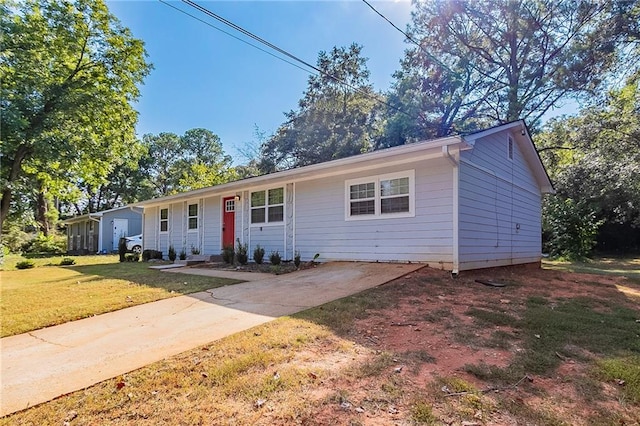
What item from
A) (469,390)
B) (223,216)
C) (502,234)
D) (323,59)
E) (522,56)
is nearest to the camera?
(469,390)

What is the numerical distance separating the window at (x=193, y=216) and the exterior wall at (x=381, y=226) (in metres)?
5.65

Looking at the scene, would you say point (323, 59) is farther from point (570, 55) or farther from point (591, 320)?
point (591, 320)

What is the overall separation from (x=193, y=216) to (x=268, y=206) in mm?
4623

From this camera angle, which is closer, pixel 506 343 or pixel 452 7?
pixel 506 343

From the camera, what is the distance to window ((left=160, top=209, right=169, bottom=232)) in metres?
16.1

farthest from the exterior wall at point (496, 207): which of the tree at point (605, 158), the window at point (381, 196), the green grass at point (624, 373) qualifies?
the tree at point (605, 158)

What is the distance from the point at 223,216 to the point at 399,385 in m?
11.2

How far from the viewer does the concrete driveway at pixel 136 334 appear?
3.06 metres

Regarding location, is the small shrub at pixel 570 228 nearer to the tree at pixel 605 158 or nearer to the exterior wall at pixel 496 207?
the tree at pixel 605 158

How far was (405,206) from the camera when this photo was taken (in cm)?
840

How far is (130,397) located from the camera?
271cm

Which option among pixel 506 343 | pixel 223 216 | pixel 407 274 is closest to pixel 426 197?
pixel 407 274

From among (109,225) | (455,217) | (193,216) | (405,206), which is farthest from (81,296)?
(109,225)

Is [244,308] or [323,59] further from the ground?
[323,59]
